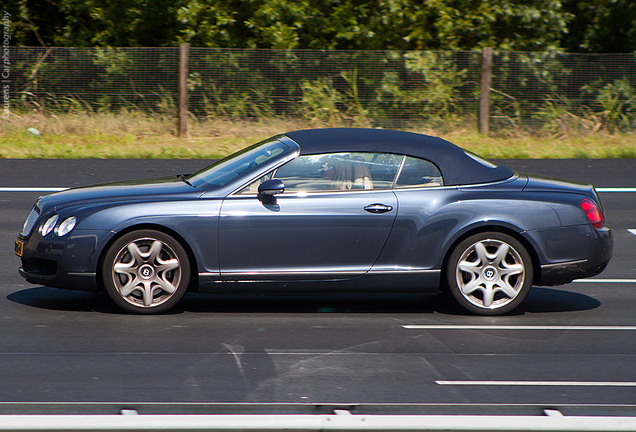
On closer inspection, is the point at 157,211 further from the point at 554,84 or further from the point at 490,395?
the point at 554,84

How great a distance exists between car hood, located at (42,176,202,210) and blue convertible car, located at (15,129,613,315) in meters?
0.02

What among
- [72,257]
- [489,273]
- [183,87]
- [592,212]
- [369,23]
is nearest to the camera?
[72,257]

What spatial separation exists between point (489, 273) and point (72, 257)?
3.20m

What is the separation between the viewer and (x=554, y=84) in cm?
1850

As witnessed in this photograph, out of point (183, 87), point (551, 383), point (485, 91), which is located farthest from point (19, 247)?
point (485, 91)

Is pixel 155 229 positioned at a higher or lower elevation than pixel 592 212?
lower

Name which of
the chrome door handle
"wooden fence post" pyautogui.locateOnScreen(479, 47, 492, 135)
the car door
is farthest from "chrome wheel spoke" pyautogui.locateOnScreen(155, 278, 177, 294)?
"wooden fence post" pyautogui.locateOnScreen(479, 47, 492, 135)

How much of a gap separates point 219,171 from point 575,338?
3.10m

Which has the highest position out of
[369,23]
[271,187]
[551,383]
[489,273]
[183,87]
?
[369,23]

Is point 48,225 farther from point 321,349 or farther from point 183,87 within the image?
point 183,87

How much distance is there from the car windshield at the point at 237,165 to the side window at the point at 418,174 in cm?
95

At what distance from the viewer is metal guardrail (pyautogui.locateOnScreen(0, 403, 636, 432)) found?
3959 mm

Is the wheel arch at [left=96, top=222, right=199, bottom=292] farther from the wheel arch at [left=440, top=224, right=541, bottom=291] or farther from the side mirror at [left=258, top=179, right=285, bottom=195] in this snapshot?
the wheel arch at [left=440, top=224, right=541, bottom=291]

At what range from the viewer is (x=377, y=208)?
6.24 m
